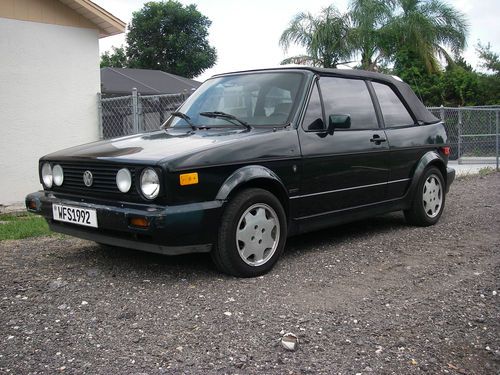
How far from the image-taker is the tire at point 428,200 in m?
6.02

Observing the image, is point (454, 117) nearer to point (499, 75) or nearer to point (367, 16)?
point (367, 16)

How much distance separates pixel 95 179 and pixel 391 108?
320 centimetres

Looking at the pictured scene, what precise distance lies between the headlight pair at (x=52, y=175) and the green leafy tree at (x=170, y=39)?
122ft

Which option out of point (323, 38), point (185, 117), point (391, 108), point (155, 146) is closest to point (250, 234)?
point (155, 146)

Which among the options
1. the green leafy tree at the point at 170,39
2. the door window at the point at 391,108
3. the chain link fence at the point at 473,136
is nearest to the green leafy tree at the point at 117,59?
the green leafy tree at the point at 170,39

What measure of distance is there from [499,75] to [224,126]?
24.0m

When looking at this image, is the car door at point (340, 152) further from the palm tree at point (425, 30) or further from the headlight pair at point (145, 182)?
the palm tree at point (425, 30)

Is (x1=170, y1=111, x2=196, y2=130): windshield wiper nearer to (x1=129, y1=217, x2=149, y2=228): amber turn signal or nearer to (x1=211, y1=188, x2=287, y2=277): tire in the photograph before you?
(x1=211, y1=188, x2=287, y2=277): tire

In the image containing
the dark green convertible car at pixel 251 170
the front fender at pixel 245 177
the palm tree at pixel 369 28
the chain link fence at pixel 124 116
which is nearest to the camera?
the dark green convertible car at pixel 251 170

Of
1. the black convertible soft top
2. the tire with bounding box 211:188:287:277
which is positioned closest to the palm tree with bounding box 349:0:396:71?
the black convertible soft top

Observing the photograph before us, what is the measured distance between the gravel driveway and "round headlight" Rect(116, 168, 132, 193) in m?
0.69

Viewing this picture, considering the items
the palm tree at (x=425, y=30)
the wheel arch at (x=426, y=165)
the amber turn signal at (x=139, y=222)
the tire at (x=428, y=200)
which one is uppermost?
the palm tree at (x=425, y=30)

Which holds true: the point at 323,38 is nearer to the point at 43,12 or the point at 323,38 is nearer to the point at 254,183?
the point at 43,12

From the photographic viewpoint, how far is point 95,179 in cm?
420
